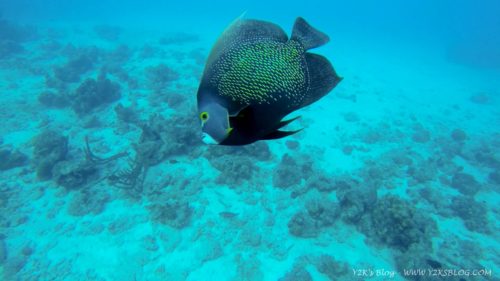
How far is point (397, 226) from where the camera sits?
680 centimetres

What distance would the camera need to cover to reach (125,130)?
1082 cm

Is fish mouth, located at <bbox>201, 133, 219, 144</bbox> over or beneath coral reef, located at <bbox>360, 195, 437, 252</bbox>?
over

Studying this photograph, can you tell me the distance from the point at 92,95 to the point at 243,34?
14196 mm

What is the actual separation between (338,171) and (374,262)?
405 cm

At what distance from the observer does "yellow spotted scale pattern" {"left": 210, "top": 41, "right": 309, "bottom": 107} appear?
0.99 metres

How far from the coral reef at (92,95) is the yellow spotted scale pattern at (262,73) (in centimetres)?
1387

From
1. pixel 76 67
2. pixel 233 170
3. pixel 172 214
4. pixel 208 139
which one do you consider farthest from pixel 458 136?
pixel 76 67

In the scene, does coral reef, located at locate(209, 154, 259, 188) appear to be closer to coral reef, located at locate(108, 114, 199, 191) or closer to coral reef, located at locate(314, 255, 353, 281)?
coral reef, located at locate(108, 114, 199, 191)

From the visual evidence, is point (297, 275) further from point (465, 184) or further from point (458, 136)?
point (458, 136)

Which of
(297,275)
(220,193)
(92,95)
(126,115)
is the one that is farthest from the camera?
(92,95)

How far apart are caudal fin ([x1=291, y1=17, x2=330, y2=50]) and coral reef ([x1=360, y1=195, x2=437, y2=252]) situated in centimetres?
705

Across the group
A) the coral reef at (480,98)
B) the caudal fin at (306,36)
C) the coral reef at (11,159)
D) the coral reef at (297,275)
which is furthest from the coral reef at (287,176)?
the coral reef at (480,98)

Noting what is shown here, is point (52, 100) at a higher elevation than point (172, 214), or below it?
higher

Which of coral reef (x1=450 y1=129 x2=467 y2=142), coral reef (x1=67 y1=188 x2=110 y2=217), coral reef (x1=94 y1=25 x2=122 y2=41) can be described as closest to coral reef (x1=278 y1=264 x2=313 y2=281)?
coral reef (x1=67 y1=188 x2=110 y2=217)
